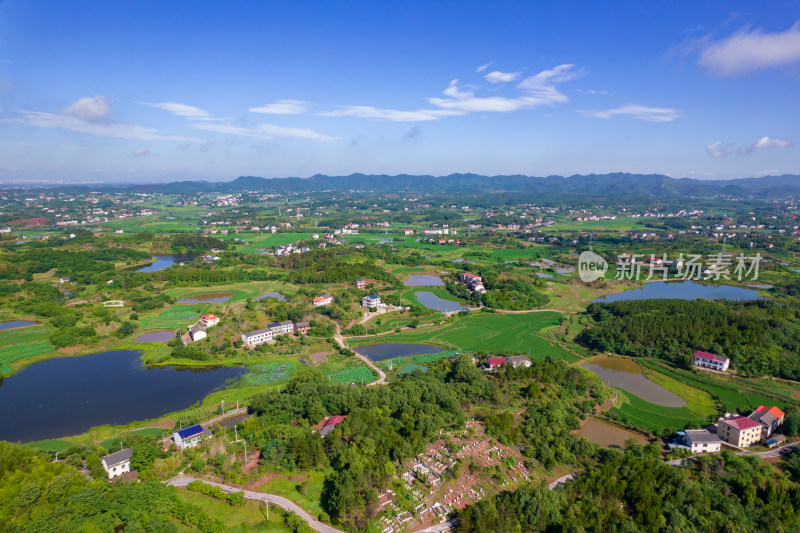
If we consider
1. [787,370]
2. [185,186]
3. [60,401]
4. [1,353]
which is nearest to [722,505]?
[787,370]

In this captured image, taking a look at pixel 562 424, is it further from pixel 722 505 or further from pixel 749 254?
pixel 749 254

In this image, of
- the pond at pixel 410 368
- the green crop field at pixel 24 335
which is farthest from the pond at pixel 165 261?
the pond at pixel 410 368

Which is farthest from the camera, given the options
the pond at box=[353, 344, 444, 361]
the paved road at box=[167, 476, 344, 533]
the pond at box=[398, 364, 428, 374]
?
the pond at box=[353, 344, 444, 361]

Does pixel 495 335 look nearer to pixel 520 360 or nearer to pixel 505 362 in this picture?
pixel 520 360

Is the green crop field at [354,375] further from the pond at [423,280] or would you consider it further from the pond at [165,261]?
the pond at [165,261]

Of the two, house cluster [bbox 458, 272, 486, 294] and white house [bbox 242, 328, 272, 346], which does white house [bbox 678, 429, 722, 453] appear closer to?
house cluster [bbox 458, 272, 486, 294]

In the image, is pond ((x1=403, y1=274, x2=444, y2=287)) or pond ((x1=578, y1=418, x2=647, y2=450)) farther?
pond ((x1=403, y1=274, x2=444, y2=287))

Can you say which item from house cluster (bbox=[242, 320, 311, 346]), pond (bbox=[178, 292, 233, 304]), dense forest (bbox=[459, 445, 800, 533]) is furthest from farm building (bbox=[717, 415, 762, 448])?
pond (bbox=[178, 292, 233, 304])
